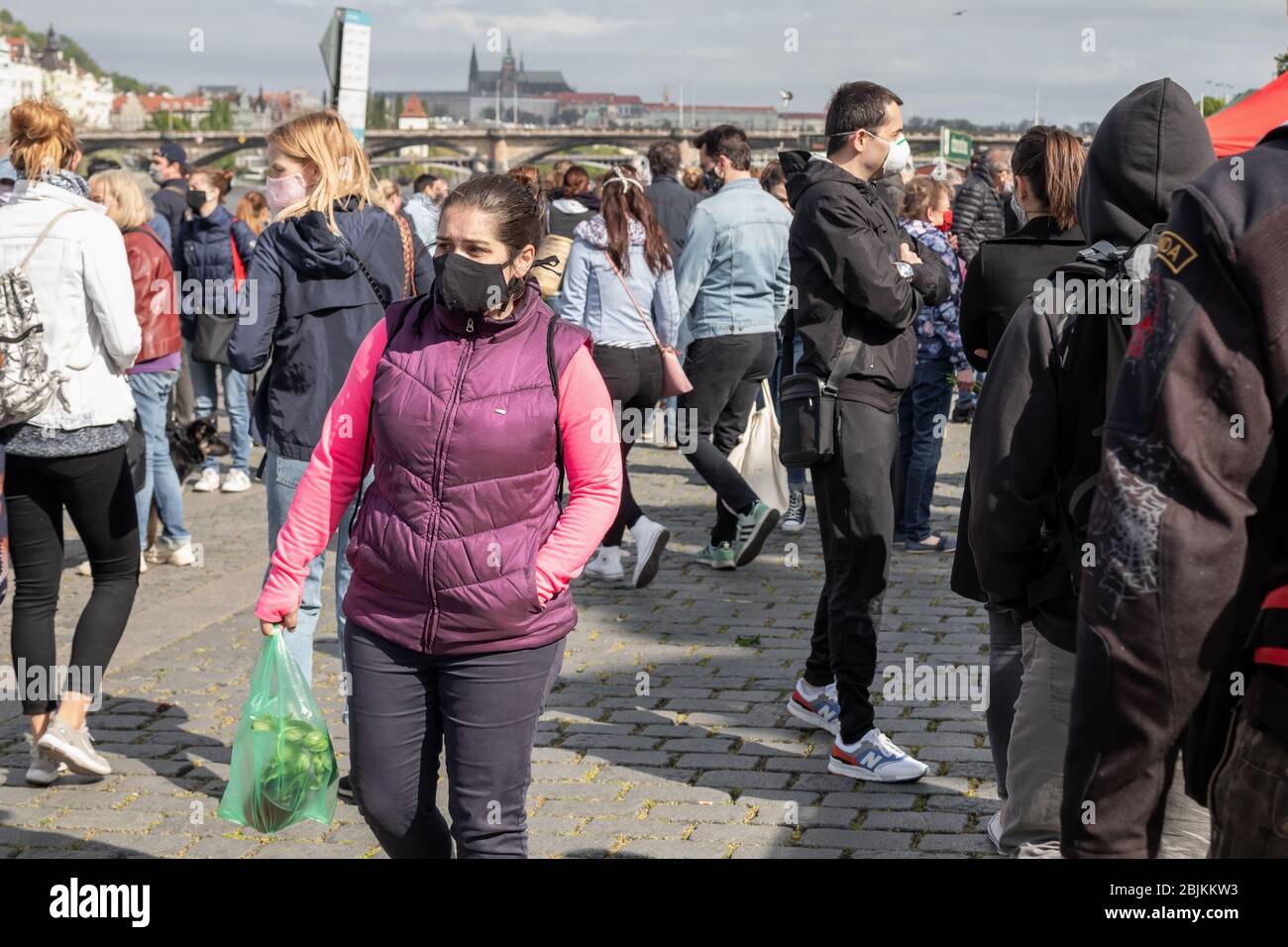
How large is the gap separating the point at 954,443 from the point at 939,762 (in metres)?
7.85

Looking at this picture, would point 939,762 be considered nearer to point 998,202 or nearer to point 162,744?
point 162,744

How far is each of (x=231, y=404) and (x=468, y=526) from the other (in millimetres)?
8412

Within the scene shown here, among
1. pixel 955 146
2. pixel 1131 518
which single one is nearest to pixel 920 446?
pixel 1131 518

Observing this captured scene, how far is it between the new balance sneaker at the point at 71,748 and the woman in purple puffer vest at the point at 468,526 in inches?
80.6

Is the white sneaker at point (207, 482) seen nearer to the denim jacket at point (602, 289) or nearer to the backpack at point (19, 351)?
the denim jacket at point (602, 289)

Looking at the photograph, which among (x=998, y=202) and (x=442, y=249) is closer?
(x=442, y=249)

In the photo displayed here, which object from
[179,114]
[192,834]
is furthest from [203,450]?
[179,114]

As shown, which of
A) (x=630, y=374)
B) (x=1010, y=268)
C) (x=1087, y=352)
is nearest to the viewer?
(x=1087, y=352)

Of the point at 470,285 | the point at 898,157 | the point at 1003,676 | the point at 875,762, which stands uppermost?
the point at 898,157

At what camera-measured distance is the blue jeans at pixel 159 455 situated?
8.20 metres

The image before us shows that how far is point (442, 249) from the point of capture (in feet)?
11.4

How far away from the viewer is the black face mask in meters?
3.23

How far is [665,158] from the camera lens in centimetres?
1109

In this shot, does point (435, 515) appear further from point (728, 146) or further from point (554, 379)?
point (728, 146)
